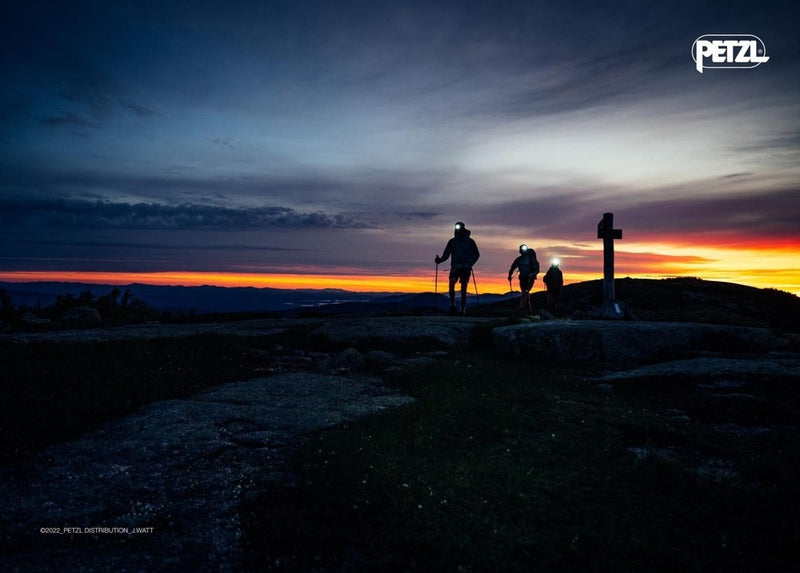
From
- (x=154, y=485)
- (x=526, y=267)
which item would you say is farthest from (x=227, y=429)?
(x=526, y=267)

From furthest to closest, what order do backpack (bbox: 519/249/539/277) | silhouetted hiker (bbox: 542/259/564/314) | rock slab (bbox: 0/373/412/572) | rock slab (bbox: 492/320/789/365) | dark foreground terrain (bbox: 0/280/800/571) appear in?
silhouetted hiker (bbox: 542/259/564/314) → backpack (bbox: 519/249/539/277) → rock slab (bbox: 492/320/789/365) → dark foreground terrain (bbox: 0/280/800/571) → rock slab (bbox: 0/373/412/572)

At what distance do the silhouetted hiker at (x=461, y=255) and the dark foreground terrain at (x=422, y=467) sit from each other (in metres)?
11.7

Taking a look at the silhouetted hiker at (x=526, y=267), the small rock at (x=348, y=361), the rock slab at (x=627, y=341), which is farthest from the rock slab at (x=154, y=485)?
the silhouetted hiker at (x=526, y=267)

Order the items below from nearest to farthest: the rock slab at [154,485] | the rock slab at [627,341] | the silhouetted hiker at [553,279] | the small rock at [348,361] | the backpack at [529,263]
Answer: the rock slab at [154,485]
the small rock at [348,361]
the rock slab at [627,341]
the backpack at [529,263]
the silhouetted hiker at [553,279]

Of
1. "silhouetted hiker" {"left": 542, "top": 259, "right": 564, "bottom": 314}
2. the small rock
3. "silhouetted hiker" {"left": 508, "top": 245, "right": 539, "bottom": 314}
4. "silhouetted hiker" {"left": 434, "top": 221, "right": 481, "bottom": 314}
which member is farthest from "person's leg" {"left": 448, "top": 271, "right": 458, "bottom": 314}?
the small rock

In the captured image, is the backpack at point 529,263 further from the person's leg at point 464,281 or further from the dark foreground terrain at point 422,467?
the dark foreground terrain at point 422,467

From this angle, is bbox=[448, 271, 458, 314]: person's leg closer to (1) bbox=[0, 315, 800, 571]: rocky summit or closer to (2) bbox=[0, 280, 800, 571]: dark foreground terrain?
(1) bbox=[0, 315, 800, 571]: rocky summit

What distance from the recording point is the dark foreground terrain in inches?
176

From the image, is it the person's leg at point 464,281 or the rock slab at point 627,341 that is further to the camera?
the person's leg at point 464,281

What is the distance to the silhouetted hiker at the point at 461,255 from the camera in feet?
79.9

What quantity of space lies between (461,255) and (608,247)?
295 inches

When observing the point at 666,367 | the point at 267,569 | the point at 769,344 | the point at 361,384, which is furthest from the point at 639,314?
the point at 267,569

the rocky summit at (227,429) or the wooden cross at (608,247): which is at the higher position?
the wooden cross at (608,247)

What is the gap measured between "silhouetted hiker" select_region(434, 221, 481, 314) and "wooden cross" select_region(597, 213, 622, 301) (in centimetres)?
646
